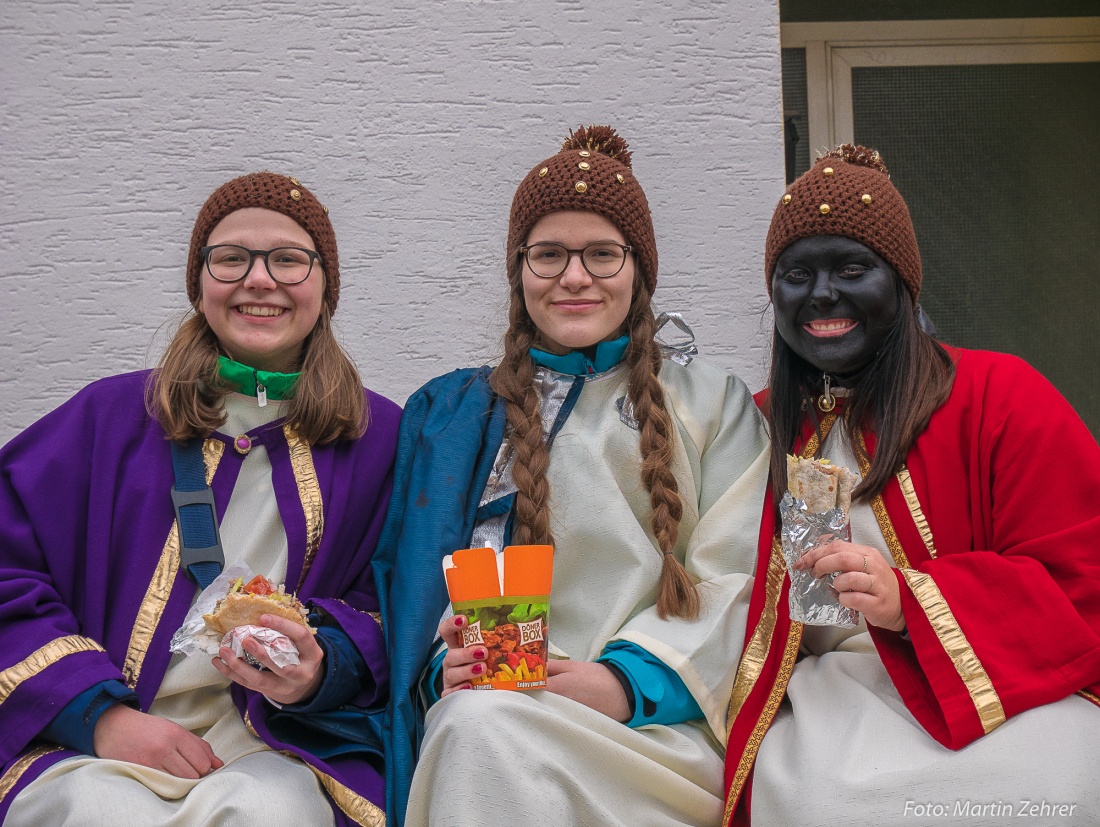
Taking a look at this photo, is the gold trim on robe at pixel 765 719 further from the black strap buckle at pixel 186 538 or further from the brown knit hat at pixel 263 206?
the brown knit hat at pixel 263 206

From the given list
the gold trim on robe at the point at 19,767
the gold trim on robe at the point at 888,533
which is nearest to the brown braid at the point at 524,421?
the gold trim on robe at the point at 888,533

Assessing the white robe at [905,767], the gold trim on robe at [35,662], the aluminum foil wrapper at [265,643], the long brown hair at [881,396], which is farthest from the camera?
the long brown hair at [881,396]

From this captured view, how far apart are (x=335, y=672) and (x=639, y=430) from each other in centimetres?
99

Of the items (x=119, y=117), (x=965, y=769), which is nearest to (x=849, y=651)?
(x=965, y=769)

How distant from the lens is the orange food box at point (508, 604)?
237 cm

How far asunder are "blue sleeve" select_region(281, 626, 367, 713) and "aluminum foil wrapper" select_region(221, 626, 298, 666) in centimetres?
16

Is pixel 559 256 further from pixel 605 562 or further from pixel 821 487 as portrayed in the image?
pixel 821 487

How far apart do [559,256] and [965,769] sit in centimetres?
159

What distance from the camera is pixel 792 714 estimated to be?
2713 millimetres

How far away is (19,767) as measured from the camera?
2604 millimetres

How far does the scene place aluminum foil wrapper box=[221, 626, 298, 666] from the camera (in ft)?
8.29

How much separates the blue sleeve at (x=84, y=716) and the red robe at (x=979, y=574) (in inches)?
55.5

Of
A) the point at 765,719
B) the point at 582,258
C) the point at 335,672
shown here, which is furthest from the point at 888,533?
the point at 335,672

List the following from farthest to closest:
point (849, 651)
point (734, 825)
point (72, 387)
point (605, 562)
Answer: point (72, 387) < point (605, 562) < point (849, 651) < point (734, 825)
